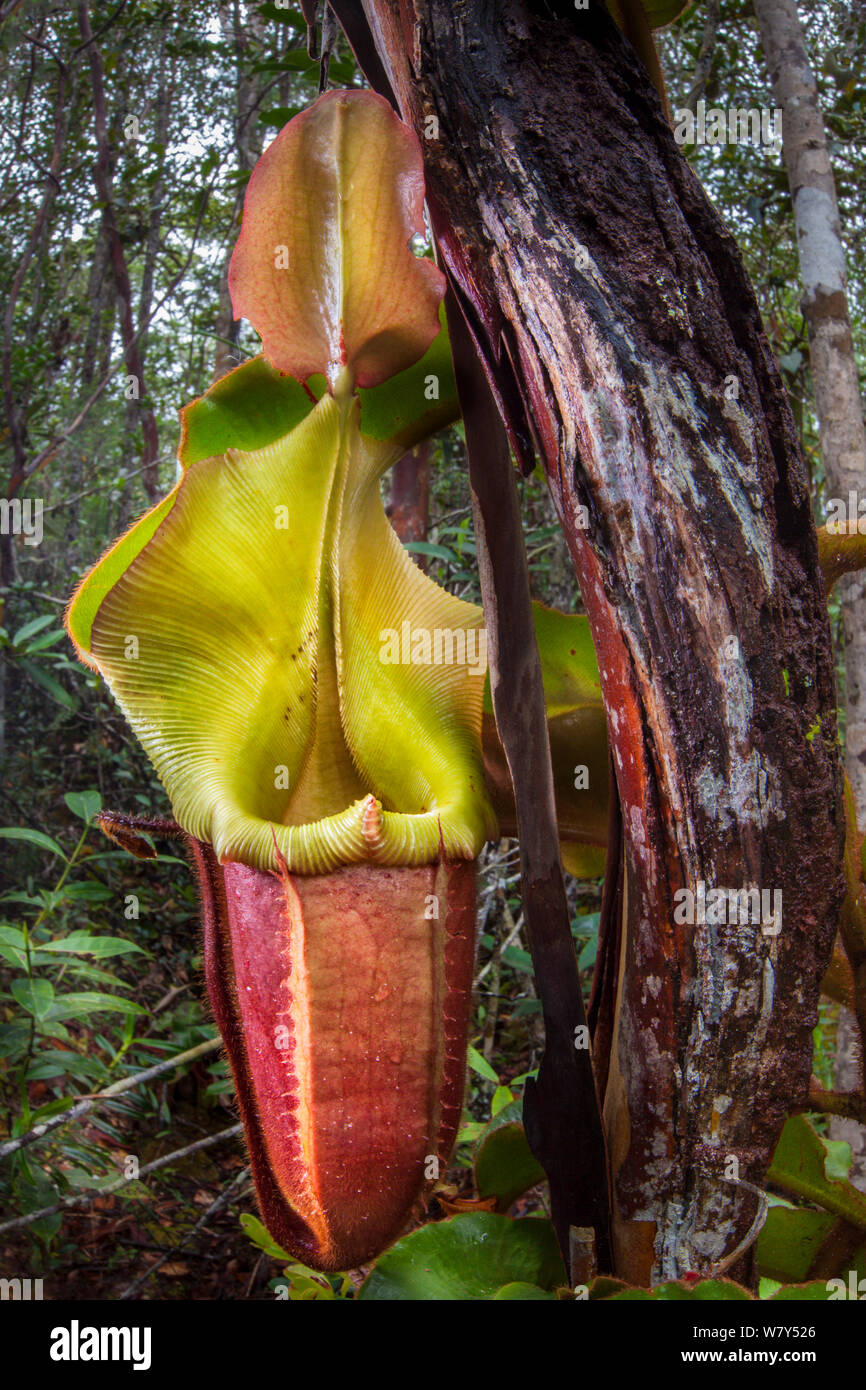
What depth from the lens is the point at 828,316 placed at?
1.74 m

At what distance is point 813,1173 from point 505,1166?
0.22 metres

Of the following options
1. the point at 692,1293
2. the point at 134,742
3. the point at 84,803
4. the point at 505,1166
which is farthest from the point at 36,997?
the point at 134,742

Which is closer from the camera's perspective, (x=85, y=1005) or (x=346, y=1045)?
(x=346, y=1045)

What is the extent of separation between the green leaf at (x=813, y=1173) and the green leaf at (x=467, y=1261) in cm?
18

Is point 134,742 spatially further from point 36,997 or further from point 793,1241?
point 793,1241

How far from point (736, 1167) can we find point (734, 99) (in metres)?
3.36

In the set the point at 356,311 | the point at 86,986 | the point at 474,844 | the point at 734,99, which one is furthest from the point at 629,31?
the point at 734,99

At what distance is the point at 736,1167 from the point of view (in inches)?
18.8

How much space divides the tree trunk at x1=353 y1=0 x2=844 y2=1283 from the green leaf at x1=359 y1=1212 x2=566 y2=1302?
0.09 meters

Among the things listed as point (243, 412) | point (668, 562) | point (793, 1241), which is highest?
point (243, 412)

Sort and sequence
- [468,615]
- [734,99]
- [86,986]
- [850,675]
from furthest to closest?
[734,99] < [86,986] < [850,675] < [468,615]

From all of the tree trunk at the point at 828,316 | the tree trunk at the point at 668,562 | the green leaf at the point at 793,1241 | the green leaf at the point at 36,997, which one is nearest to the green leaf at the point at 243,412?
the tree trunk at the point at 668,562

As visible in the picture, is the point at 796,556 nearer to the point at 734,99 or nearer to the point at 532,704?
the point at 532,704

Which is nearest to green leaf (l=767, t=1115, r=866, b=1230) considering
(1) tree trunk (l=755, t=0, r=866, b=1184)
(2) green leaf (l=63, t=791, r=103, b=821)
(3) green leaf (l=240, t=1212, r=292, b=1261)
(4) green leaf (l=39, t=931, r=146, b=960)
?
(3) green leaf (l=240, t=1212, r=292, b=1261)
